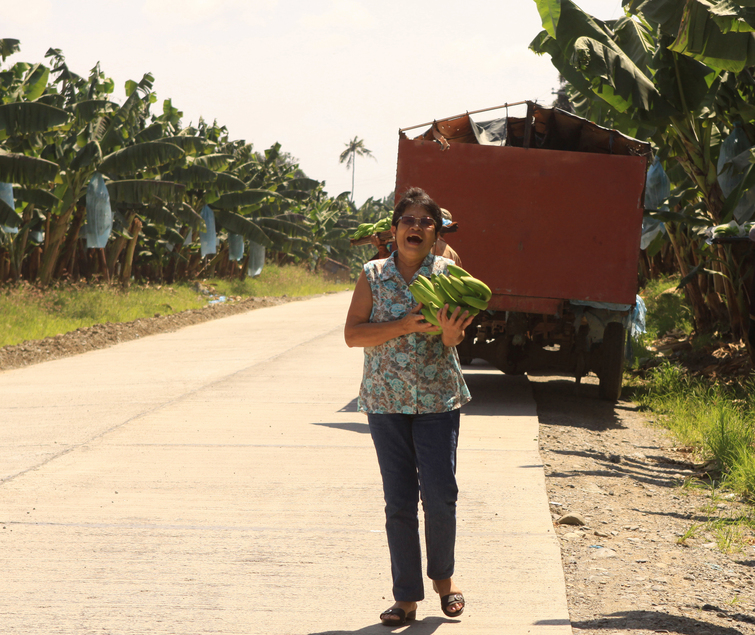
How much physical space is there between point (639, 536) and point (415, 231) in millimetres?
2630

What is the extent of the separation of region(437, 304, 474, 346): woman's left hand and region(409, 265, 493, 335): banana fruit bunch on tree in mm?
20

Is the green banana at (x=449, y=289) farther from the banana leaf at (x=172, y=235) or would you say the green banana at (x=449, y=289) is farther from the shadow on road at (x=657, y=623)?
the banana leaf at (x=172, y=235)

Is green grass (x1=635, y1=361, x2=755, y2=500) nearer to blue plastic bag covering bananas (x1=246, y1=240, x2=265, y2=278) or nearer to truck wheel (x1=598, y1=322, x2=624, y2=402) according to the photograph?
truck wheel (x1=598, y1=322, x2=624, y2=402)

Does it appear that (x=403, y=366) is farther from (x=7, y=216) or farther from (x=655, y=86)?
(x=7, y=216)

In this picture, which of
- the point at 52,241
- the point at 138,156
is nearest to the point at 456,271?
the point at 138,156

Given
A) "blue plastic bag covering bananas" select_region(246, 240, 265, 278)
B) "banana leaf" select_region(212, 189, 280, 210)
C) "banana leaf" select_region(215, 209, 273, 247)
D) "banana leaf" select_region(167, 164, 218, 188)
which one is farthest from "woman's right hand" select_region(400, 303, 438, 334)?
"blue plastic bag covering bananas" select_region(246, 240, 265, 278)

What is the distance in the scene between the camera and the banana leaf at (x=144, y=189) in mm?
20797

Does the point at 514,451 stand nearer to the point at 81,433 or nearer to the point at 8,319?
the point at 81,433

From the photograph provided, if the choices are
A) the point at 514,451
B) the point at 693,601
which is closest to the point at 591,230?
the point at 514,451

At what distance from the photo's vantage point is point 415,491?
3889mm

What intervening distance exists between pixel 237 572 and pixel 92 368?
30.3ft

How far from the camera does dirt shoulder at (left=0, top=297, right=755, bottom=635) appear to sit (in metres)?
3.99

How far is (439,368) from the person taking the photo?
12.7ft

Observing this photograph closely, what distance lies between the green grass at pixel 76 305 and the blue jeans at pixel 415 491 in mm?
12679
